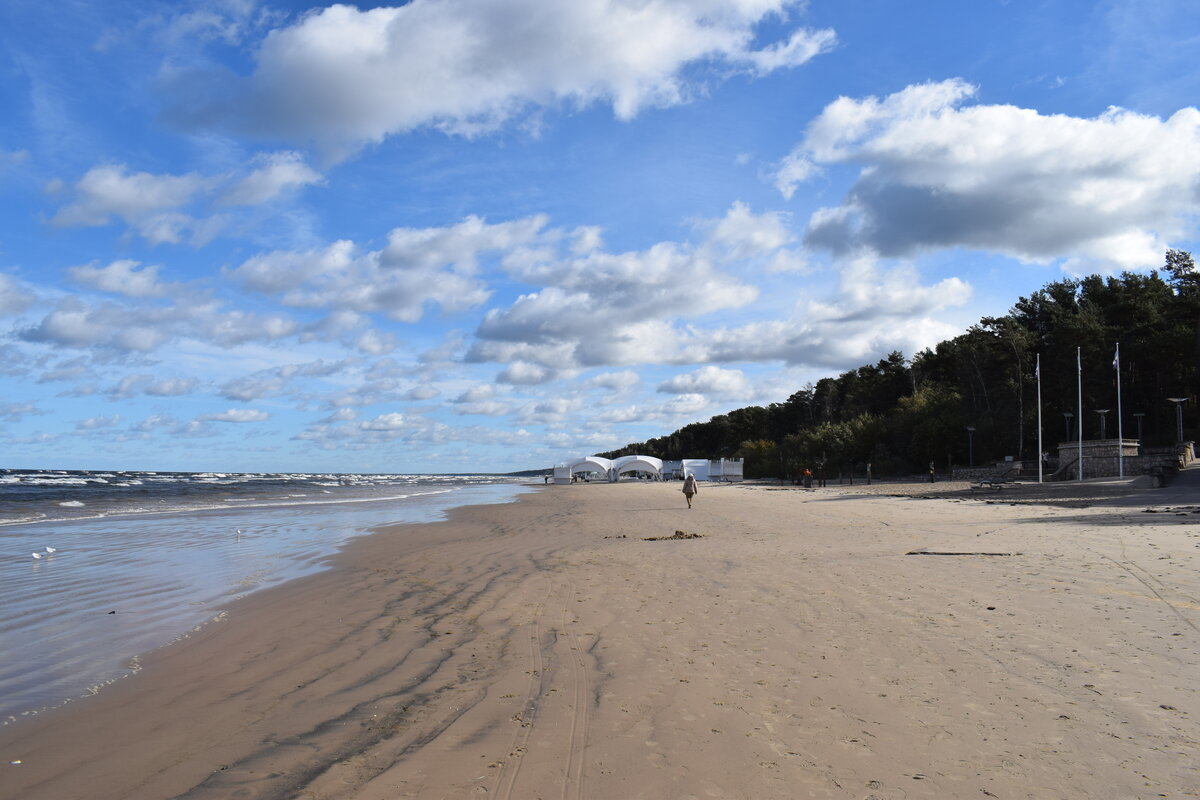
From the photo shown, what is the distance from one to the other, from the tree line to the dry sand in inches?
1566

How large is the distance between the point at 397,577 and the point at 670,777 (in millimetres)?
8486

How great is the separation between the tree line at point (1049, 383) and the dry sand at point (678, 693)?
39.8m

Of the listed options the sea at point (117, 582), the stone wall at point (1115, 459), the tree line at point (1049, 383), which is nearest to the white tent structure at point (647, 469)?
the tree line at point (1049, 383)

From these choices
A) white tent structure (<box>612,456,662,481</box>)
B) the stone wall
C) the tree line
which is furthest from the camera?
white tent structure (<box>612,456,662,481</box>)

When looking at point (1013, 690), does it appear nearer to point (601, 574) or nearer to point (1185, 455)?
point (601, 574)

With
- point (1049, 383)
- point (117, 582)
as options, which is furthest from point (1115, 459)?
point (117, 582)

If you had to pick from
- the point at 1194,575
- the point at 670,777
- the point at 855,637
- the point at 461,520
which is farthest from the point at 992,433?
→ the point at 670,777

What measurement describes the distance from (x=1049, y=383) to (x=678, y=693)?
51.9 m

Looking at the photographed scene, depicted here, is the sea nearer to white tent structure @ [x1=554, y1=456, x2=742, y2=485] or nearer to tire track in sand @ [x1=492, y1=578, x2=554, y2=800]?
tire track in sand @ [x1=492, y1=578, x2=554, y2=800]

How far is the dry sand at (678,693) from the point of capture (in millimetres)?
3750

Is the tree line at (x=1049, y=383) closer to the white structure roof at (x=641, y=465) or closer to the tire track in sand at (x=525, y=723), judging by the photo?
the white structure roof at (x=641, y=465)

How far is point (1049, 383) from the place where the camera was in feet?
157

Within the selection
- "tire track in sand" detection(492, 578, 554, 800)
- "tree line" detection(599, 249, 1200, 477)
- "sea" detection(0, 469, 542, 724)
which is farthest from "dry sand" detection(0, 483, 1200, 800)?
"tree line" detection(599, 249, 1200, 477)

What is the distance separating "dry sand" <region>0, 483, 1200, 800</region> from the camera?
3750mm
